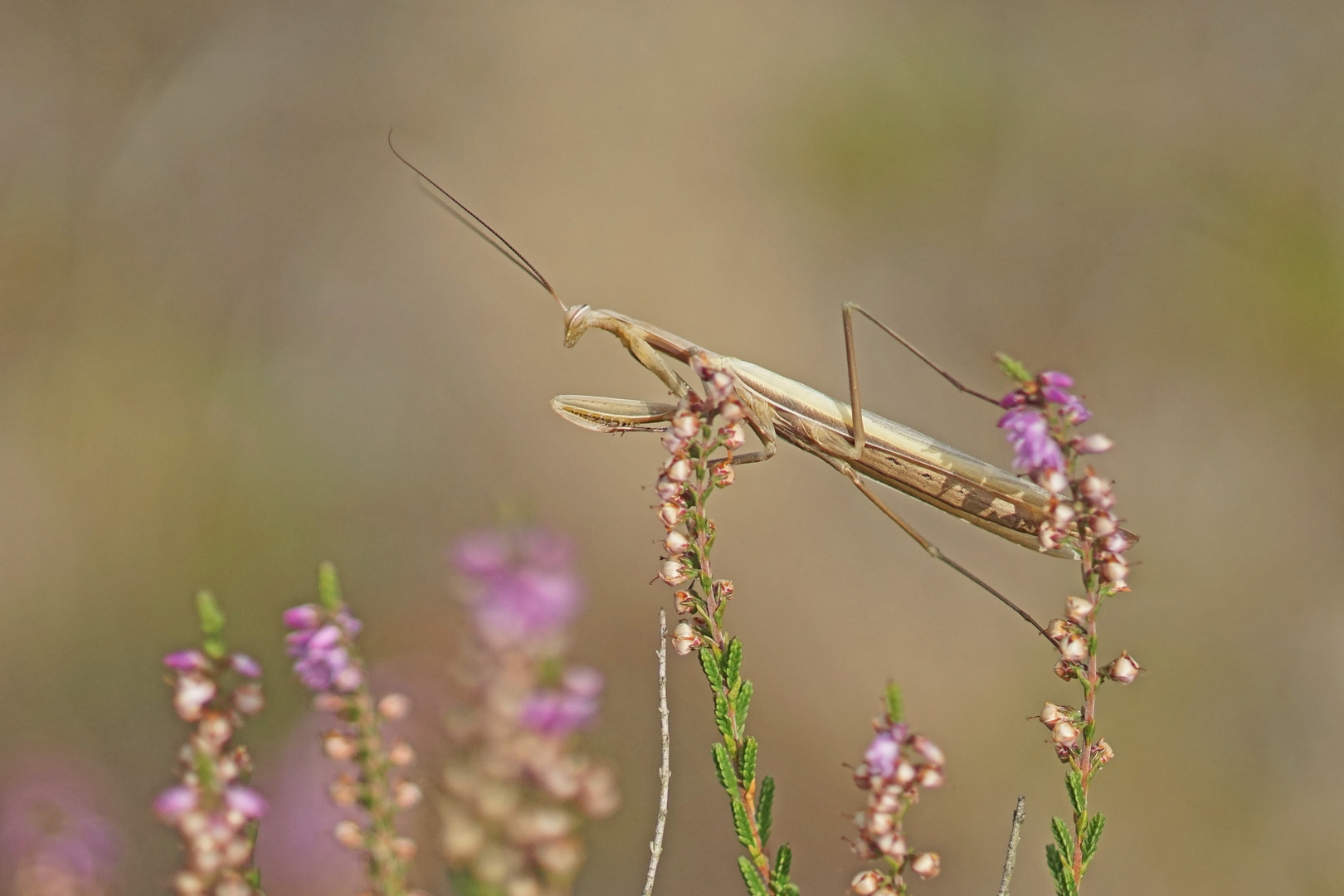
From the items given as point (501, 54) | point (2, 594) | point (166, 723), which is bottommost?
point (166, 723)

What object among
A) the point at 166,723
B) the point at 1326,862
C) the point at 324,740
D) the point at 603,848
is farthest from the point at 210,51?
the point at 1326,862

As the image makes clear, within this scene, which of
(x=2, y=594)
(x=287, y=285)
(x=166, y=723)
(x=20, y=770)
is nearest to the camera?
(x=20, y=770)

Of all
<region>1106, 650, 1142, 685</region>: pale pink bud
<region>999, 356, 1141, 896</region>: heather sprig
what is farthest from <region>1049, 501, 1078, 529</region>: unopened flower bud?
<region>1106, 650, 1142, 685</region>: pale pink bud

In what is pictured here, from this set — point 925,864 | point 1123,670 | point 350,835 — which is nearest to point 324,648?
point 350,835

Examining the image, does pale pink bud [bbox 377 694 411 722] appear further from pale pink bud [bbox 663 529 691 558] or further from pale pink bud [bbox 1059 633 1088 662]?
pale pink bud [bbox 1059 633 1088 662]

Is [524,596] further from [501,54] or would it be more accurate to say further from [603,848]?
[501,54]

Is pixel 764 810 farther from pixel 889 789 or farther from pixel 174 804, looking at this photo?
pixel 174 804

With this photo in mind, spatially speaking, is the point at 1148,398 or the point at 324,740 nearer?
the point at 324,740

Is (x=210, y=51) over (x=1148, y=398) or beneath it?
over
